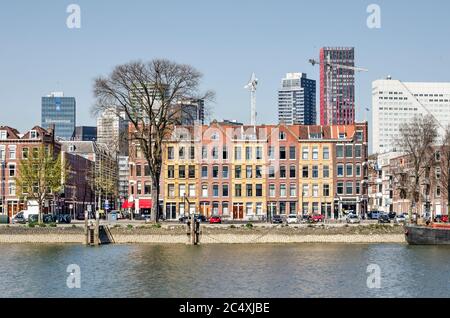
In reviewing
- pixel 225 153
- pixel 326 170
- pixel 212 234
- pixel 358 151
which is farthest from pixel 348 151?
pixel 212 234

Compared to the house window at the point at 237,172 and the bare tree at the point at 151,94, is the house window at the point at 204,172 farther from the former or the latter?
the bare tree at the point at 151,94

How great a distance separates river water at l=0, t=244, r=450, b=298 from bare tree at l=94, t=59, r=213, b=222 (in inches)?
748

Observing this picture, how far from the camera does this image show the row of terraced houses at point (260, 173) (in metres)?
143

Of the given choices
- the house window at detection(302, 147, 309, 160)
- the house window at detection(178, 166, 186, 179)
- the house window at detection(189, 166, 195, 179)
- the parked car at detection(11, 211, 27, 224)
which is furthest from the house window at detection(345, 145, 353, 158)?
the parked car at detection(11, 211, 27, 224)

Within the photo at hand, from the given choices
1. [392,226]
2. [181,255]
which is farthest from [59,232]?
[392,226]

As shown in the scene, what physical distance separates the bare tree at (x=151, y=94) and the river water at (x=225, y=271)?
19.0 metres

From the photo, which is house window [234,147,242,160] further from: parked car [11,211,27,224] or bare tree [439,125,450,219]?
parked car [11,211,27,224]

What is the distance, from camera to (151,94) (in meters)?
110

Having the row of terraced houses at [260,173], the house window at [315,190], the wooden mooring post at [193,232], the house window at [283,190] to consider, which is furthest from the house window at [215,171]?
the wooden mooring post at [193,232]

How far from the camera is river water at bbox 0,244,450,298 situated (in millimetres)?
56400

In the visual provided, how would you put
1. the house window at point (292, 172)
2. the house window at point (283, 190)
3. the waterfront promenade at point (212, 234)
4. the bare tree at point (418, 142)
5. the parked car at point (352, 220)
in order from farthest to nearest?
the house window at point (283, 190)
the house window at point (292, 172)
the bare tree at point (418, 142)
the parked car at point (352, 220)
the waterfront promenade at point (212, 234)

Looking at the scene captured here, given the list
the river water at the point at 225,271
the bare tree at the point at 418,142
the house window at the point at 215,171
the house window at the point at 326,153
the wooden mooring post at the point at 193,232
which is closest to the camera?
the river water at the point at 225,271

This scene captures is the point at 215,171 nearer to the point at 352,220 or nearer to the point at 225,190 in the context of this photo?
the point at 225,190

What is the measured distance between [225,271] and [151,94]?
155 ft
